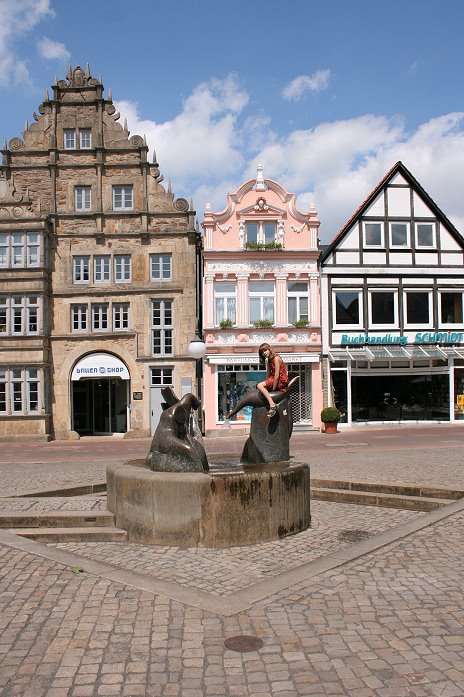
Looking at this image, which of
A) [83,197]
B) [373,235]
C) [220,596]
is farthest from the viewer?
[373,235]

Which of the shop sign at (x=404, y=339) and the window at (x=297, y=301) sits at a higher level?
the window at (x=297, y=301)

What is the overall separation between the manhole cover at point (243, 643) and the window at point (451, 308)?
92.9 ft

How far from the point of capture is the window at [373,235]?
31375mm

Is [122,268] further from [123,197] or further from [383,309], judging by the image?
[383,309]

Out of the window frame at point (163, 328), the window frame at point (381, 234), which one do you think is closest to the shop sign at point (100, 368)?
the window frame at point (163, 328)

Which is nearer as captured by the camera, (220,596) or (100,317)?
(220,596)

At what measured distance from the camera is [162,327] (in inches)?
1196

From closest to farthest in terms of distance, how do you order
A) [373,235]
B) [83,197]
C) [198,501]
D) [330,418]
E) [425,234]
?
[198,501] < [330,418] < [83,197] < [373,235] < [425,234]

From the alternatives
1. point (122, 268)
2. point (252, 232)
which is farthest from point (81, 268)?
point (252, 232)

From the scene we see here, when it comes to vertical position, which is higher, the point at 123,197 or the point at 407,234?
the point at 123,197

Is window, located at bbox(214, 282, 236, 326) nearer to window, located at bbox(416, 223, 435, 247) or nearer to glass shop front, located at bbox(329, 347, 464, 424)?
glass shop front, located at bbox(329, 347, 464, 424)

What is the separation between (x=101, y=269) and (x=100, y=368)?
4.51 meters

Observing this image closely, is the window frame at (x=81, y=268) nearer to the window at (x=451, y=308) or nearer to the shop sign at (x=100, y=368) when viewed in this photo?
the shop sign at (x=100, y=368)

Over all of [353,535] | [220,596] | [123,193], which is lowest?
[353,535]
